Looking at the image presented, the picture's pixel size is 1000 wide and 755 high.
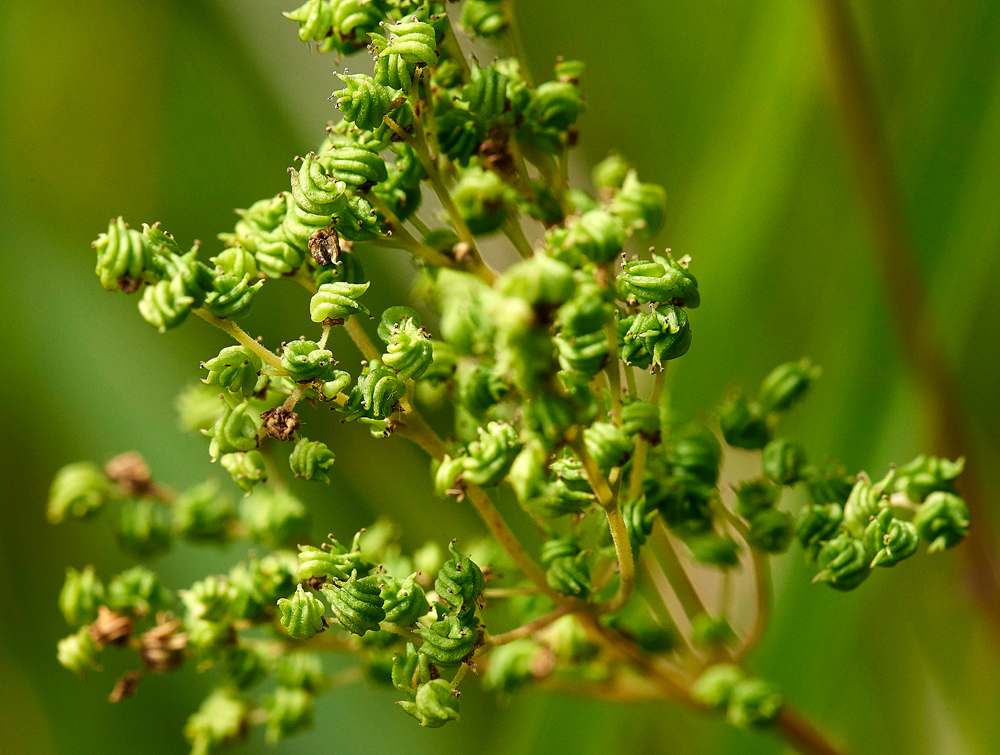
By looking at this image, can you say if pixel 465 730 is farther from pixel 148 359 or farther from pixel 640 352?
pixel 640 352

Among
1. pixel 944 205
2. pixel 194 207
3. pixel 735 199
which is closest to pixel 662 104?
pixel 735 199

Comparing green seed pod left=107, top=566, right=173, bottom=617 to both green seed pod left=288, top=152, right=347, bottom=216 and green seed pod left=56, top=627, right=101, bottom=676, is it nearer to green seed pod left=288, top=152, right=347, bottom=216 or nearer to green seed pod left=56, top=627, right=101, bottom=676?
green seed pod left=56, top=627, right=101, bottom=676

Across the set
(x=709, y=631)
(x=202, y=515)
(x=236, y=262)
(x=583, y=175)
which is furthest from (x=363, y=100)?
(x=583, y=175)

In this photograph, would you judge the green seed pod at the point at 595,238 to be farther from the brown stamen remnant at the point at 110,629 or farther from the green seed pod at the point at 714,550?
the brown stamen remnant at the point at 110,629

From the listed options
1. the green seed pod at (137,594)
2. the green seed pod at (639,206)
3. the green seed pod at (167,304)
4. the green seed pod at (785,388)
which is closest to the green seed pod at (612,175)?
the green seed pod at (639,206)

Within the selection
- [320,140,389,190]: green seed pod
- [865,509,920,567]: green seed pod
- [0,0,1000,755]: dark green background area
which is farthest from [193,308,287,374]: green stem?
[0,0,1000,755]: dark green background area

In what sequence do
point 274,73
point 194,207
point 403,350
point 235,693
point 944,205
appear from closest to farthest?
point 403,350
point 235,693
point 944,205
point 194,207
point 274,73
